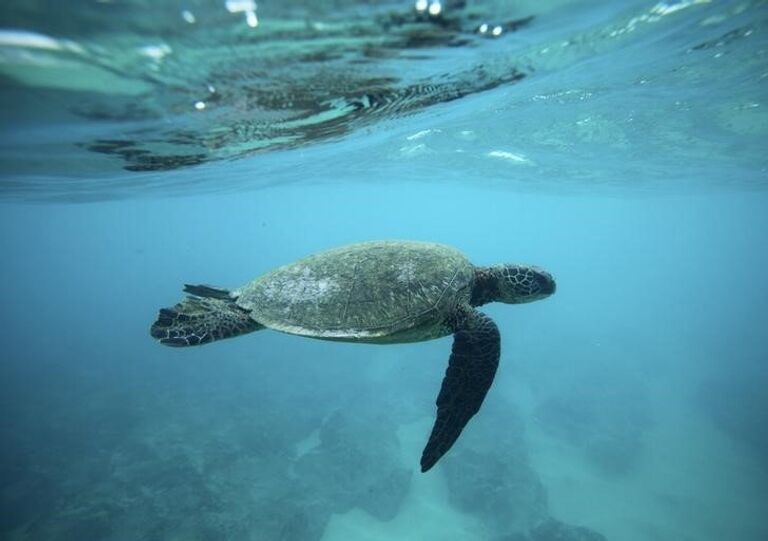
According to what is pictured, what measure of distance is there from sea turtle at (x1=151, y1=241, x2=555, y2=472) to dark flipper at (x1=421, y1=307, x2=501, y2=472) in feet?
0.04

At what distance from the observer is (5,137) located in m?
10.6

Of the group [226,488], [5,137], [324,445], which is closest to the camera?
[5,137]

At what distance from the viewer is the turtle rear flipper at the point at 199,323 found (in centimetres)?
633

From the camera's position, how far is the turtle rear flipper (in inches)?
249

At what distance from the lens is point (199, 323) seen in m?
6.59

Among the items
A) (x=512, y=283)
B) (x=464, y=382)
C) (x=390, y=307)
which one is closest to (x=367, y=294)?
(x=390, y=307)


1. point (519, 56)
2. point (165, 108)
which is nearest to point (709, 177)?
point (519, 56)

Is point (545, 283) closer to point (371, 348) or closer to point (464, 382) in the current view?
point (464, 382)

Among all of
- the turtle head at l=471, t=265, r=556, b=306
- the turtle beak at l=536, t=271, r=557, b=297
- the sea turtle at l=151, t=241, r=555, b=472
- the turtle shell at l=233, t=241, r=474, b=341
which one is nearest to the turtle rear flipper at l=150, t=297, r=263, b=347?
the sea turtle at l=151, t=241, r=555, b=472

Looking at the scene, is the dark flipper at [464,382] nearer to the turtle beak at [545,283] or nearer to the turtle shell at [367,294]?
the turtle shell at [367,294]

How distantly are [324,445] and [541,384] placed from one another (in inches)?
614

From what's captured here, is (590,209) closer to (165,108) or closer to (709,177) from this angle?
(709,177)

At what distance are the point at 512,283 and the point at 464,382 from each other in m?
2.15

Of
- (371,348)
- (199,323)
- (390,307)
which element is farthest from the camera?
(371,348)
